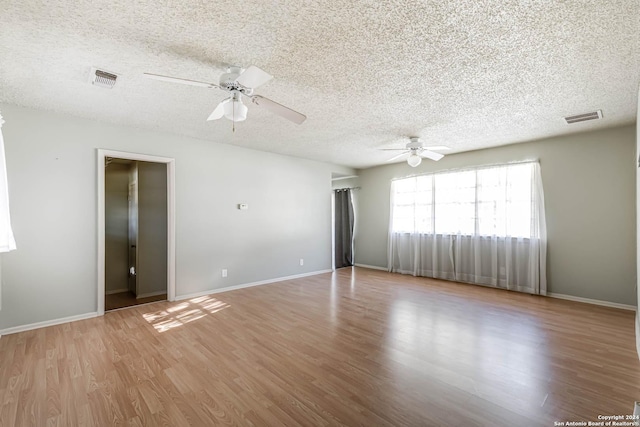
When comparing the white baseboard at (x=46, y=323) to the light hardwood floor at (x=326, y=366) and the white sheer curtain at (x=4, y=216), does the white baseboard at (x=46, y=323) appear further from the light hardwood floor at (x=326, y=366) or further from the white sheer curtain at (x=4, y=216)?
the white sheer curtain at (x=4, y=216)

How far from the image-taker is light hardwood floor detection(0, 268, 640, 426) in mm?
1823

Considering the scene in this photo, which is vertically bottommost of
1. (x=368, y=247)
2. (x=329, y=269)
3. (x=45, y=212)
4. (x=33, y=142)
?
(x=329, y=269)

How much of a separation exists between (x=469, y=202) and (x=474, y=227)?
0.48 meters

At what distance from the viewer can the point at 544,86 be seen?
2734 mm

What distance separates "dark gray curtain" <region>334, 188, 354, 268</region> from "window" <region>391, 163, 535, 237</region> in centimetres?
140

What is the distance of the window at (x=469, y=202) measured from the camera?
480 cm

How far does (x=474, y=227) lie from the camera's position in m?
5.33

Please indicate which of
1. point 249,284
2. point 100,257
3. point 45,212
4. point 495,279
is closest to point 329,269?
point 249,284

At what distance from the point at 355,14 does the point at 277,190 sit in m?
4.15

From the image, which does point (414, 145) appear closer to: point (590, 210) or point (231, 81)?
point (590, 210)

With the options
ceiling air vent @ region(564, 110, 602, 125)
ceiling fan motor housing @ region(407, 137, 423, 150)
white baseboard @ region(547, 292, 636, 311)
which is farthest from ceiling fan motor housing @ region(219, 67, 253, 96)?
white baseboard @ region(547, 292, 636, 311)

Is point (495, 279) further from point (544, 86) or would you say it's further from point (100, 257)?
point (100, 257)

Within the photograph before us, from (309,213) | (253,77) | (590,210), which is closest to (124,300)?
(309,213)

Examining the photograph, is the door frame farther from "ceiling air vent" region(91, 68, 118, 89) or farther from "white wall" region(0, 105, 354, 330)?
"ceiling air vent" region(91, 68, 118, 89)
